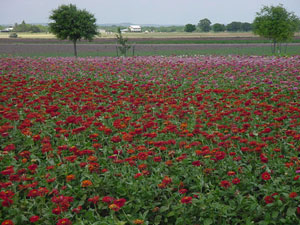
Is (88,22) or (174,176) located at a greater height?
(88,22)

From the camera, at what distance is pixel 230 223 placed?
3996 millimetres

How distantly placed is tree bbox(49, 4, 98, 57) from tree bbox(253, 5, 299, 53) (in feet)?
58.9

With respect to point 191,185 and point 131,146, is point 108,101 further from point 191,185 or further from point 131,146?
point 191,185

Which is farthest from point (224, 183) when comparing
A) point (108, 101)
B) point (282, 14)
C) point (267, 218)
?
point (282, 14)

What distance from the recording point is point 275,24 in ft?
118

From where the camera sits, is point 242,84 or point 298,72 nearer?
point 242,84

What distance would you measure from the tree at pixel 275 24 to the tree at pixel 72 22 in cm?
1797

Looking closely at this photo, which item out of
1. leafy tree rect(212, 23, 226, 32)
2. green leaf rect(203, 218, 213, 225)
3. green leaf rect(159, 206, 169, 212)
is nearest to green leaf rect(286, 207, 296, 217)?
green leaf rect(203, 218, 213, 225)

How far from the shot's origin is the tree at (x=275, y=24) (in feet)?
117

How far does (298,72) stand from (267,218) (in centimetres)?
1057

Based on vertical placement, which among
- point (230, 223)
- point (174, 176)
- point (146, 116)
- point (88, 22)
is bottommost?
point (230, 223)

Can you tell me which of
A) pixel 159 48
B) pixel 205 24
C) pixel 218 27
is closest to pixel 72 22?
pixel 159 48

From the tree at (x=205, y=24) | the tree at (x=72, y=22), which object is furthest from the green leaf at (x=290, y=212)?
the tree at (x=205, y=24)

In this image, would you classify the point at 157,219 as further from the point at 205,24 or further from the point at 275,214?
the point at 205,24
